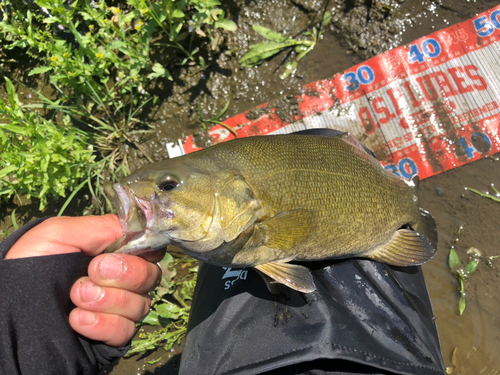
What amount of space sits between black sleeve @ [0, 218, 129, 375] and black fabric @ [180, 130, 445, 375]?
0.77m

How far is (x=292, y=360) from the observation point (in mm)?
1555

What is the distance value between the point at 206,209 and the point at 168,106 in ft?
6.66

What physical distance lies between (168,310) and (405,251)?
2.19 m

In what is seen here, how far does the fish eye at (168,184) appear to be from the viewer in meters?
1.47

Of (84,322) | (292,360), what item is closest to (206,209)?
(84,322)

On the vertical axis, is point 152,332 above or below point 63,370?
below

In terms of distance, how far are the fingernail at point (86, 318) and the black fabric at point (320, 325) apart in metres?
0.73

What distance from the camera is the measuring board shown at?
9.52ft

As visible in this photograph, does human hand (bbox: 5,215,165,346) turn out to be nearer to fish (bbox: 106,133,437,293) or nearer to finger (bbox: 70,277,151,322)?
finger (bbox: 70,277,151,322)

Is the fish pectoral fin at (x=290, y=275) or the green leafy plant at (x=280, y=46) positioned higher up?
the green leafy plant at (x=280, y=46)

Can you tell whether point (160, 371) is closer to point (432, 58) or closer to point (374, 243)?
point (374, 243)

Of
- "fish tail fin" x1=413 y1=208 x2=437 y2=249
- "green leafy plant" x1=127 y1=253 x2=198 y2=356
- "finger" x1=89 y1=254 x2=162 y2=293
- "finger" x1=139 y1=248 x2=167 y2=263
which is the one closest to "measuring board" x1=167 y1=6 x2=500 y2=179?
"fish tail fin" x1=413 y1=208 x2=437 y2=249

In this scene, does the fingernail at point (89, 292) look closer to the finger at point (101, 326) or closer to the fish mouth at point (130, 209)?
the finger at point (101, 326)

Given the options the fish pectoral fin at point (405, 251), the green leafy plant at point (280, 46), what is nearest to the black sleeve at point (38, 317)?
the fish pectoral fin at point (405, 251)
